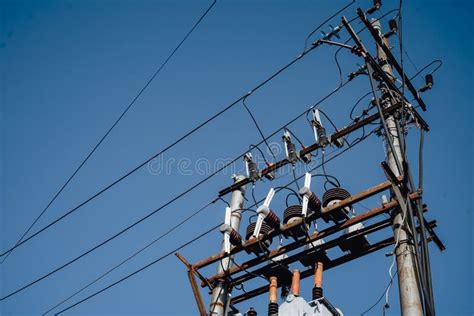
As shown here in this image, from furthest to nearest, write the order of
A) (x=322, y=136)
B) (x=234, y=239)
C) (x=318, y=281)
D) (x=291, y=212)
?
1. (x=322, y=136)
2. (x=234, y=239)
3. (x=291, y=212)
4. (x=318, y=281)

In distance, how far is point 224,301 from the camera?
8.44 metres

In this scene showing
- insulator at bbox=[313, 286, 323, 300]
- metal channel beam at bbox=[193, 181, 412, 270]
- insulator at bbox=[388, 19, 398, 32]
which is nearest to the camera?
insulator at bbox=[313, 286, 323, 300]

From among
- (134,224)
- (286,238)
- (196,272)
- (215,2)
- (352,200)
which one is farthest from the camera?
(215,2)

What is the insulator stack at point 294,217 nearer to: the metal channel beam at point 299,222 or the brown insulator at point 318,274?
the metal channel beam at point 299,222

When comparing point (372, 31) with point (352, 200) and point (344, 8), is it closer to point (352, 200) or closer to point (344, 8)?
point (344, 8)

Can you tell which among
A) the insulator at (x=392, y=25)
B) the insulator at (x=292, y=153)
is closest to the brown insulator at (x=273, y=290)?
the insulator at (x=292, y=153)

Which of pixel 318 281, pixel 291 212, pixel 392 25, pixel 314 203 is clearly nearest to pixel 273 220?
pixel 291 212

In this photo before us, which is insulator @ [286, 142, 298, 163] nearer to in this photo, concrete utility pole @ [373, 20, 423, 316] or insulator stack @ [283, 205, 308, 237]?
insulator stack @ [283, 205, 308, 237]

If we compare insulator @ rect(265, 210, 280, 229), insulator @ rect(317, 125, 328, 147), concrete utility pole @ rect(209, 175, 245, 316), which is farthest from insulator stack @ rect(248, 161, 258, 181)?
insulator @ rect(265, 210, 280, 229)

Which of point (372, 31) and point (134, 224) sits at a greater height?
point (372, 31)

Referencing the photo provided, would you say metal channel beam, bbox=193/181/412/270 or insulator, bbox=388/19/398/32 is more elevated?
insulator, bbox=388/19/398/32

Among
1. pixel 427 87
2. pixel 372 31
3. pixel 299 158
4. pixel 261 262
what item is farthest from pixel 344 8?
pixel 261 262

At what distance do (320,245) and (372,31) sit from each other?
3.84 m

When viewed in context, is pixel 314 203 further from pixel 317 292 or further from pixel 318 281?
pixel 317 292
